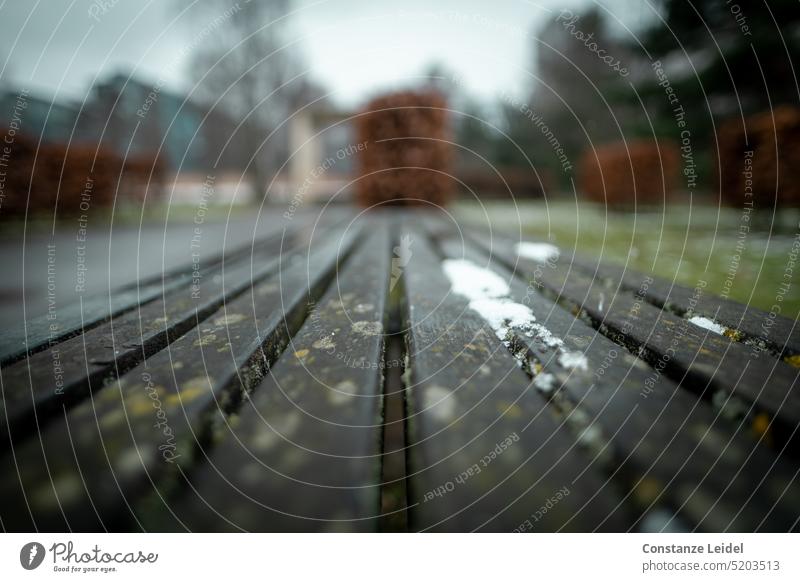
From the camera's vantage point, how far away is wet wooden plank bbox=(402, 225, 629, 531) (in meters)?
0.42

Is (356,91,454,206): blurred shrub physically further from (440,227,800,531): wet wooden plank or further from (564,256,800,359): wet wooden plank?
(440,227,800,531): wet wooden plank

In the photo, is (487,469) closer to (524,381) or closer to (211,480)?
(524,381)

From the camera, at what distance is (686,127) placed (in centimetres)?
995

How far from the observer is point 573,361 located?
2.13 ft

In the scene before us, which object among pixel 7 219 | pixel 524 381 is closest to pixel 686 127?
pixel 524 381

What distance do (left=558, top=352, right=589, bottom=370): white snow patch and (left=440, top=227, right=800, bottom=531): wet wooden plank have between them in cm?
1

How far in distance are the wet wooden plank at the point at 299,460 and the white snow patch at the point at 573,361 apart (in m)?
0.32

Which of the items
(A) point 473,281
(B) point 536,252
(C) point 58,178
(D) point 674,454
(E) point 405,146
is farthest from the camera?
(C) point 58,178

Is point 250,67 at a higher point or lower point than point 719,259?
higher

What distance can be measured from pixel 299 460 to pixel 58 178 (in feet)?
27.6

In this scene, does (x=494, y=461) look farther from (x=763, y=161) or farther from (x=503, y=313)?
(x=763, y=161)

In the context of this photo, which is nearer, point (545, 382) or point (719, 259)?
point (545, 382)

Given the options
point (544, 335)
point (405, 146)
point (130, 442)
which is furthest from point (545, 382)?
point (405, 146)

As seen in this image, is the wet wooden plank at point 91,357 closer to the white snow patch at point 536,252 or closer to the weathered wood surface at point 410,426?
the weathered wood surface at point 410,426
